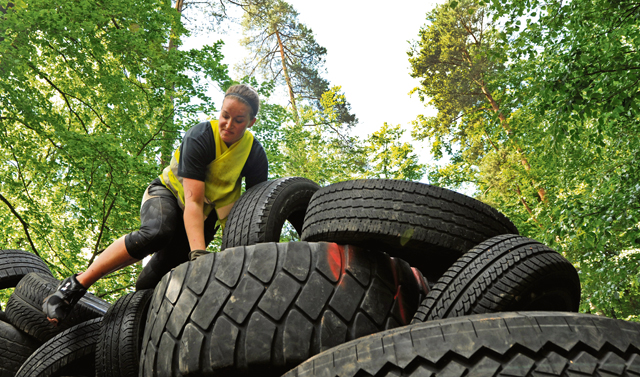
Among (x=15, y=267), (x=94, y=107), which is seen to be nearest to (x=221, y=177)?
(x=15, y=267)

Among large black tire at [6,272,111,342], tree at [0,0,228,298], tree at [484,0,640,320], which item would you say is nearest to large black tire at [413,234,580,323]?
large black tire at [6,272,111,342]

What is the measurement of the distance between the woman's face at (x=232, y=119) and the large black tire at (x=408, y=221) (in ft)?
2.77

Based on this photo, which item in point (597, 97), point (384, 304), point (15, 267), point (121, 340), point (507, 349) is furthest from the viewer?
point (597, 97)

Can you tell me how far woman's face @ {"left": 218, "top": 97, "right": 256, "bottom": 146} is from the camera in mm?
2248

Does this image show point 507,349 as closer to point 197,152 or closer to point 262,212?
point 262,212

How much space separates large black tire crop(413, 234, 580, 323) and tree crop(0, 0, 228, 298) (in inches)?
290

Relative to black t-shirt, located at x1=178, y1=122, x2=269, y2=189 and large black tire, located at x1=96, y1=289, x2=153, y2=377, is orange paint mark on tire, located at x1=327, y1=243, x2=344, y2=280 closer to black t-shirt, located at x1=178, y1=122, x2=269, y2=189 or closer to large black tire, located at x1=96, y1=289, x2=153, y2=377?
black t-shirt, located at x1=178, y1=122, x2=269, y2=189

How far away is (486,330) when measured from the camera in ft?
3.02

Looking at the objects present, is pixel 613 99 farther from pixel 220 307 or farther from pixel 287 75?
pixel 287 75

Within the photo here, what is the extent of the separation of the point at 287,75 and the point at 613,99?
16955 millimetres

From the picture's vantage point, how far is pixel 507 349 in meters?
0.87

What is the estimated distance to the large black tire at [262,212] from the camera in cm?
212

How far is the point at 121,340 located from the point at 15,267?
1658 millimetres

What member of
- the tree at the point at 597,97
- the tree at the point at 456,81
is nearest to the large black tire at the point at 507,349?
the tree at the point at 597,97
